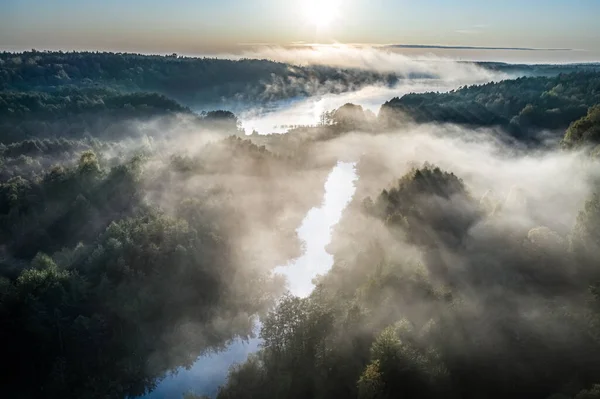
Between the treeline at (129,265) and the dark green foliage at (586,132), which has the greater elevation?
the dark green foliage at (586,132)

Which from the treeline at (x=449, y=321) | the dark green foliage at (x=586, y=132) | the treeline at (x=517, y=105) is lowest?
the treeline at (x=449, y=321)

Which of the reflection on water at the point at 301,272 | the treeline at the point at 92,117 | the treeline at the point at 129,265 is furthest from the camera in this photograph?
the treeline at the point at 92,117

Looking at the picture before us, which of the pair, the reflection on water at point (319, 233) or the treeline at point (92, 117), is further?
the treeline at point (92, 117)

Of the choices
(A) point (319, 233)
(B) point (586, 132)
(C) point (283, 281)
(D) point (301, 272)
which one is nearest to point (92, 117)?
(A) point (319, 233)

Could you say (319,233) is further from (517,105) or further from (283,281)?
(517,105)

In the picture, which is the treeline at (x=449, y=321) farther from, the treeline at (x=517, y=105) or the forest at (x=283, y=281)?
the treeline at (x=517, y=105)

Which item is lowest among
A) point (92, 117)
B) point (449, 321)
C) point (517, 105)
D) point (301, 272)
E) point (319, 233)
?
point (449, 321)

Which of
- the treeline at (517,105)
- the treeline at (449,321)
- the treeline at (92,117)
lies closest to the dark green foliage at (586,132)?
the treeline at (449,321)
